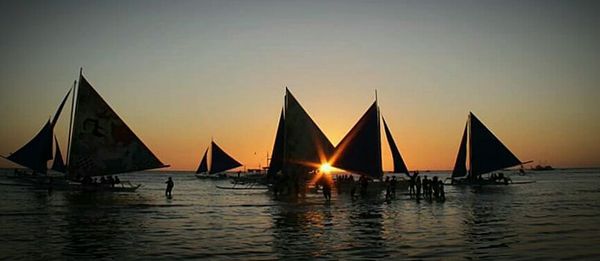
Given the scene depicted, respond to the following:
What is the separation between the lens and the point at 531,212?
96.4 feet

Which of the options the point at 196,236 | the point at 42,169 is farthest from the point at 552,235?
the point at 42,169

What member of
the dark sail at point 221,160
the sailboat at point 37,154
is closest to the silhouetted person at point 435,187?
the sailboat at point 37,154

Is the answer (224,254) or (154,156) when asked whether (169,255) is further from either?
(154,156)

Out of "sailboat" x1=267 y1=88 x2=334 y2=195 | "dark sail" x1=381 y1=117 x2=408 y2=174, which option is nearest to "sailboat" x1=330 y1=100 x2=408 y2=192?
"sailboat" x1=267 y1=88 x2=334 y2=195

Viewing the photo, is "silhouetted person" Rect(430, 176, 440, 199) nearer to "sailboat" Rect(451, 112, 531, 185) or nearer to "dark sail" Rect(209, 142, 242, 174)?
"sailboat" Rect(451, 112, 531, 185)

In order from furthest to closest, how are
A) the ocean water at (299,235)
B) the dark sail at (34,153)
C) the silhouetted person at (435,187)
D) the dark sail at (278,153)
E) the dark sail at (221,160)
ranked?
the dark sail at (221,160) → the dark sail at (278,153) → the dark sail at (34,153) → the silhouetted person at (435,187) → the ocean water at (299,235)

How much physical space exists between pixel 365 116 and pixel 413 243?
3322 cm

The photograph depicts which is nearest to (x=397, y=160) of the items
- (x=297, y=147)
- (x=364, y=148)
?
(x=364, y=148)

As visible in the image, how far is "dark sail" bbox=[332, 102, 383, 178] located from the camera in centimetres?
4912

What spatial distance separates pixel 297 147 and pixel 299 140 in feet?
2.26

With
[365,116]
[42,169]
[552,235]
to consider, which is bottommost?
[552,235]

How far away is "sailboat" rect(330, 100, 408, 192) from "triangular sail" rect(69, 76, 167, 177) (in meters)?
17.6

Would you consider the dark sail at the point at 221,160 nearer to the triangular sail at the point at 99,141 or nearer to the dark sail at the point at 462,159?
the dark sail at the point at 462,159

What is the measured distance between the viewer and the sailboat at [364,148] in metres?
49.1
